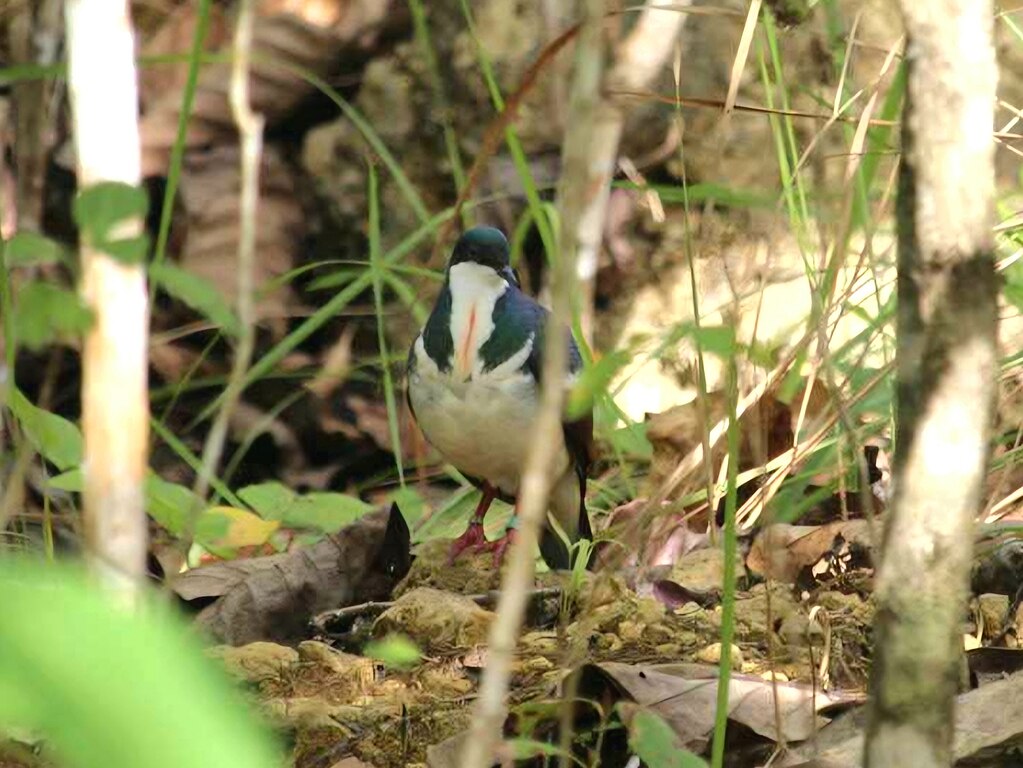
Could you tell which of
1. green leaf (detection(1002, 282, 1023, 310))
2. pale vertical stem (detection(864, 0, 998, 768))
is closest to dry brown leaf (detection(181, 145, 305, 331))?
green leaf (detection(1002, 282, 1023, 310))

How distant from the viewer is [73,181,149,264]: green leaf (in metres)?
1.31

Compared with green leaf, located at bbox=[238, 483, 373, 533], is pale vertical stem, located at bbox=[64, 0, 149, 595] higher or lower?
higher

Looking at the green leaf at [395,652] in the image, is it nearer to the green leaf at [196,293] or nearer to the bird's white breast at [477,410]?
the green leaf at [196,293]

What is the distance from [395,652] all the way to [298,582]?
2.72 ft

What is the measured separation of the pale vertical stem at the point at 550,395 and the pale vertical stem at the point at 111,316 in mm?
419

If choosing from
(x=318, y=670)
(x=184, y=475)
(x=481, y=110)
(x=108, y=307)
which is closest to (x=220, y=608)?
(x=318, y=670)

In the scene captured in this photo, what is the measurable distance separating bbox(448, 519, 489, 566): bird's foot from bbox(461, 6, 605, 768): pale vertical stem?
7.54 ft

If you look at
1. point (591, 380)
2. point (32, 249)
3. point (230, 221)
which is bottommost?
point (591, 380)

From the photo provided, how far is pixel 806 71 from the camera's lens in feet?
17.1

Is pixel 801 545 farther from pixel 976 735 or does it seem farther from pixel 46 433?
pixel 46 433

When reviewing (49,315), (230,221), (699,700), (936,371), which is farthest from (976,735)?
(230,221)

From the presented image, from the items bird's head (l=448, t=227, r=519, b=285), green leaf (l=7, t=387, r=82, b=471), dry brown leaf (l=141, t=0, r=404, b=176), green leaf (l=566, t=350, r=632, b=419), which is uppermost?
dry brown leaf (l=141, t=0, r=404, b=176)

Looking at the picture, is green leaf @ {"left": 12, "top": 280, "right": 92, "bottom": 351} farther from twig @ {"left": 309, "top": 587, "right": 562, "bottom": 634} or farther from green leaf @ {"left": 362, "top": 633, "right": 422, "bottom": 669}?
twig @ {"left": 309, "top": 587, "right": 562, "bottom": 634}

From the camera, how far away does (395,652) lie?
78.2 inches
